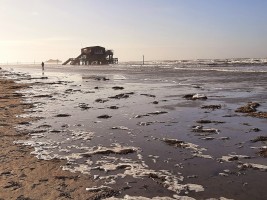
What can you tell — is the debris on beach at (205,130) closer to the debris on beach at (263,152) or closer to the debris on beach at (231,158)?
the debris on beach at (263,152)

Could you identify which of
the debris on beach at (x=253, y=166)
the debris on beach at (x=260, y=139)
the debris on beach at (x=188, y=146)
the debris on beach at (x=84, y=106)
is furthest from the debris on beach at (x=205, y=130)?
the debris on beach at (x=84, y=106)

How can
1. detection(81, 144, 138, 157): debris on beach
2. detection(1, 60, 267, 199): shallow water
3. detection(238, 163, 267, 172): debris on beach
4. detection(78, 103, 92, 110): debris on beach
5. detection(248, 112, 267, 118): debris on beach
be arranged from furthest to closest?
detection(78, 103, 92, 110): debris on beach → detection(248, 112, 267, 118): debris on beach → detection(81, 144, 138, 157): debris on beach → detection(238, 163, 267, 172): debris on beach → detection(1, 60, 267, 199): shallow water

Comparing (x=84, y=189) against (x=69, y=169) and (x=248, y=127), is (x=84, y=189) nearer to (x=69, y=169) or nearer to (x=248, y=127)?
(x=69, y=169)

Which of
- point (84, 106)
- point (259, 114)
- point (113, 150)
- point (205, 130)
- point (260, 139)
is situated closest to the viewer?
point (113, 150)

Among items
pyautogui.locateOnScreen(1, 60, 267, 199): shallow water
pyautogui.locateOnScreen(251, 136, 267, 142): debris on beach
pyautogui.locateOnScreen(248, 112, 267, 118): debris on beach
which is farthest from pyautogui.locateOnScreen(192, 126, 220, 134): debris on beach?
pyautogui.locateOnScreen(248, 112, 267, 118): debris on beach

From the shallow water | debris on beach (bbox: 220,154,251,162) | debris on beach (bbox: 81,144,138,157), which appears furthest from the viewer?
debris on beach (bbox: 81,144,138,157)

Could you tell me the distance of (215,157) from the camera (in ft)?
22.2

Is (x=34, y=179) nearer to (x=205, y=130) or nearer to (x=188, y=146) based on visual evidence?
(x=188, y=146)

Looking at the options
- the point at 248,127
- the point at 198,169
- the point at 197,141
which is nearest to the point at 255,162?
the point at 198,169

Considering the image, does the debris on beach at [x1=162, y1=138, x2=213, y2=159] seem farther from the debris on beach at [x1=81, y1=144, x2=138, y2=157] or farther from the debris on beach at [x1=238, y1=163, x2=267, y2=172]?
the debris on beach at [x1=81, y1=144, x2=138, y2=157]

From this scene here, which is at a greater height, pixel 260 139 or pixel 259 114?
pixel 259 114

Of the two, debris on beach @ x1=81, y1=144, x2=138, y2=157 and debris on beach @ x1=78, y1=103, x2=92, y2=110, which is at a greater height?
debris on beach @ x1=78, y1=103, x2=92, y2=110

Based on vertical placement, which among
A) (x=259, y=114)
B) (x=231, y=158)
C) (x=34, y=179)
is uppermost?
(x=259, y=114)

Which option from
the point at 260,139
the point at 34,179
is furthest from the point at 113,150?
the point at 260,139
